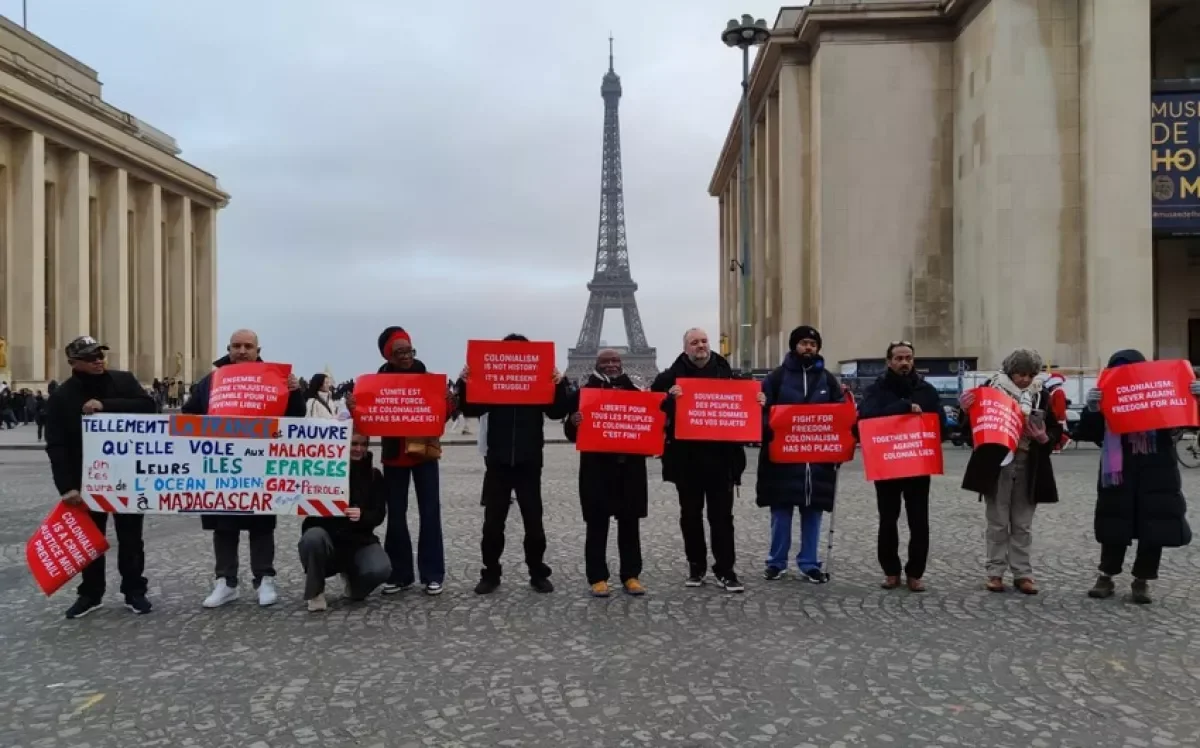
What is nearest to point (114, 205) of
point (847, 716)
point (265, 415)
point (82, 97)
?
point (82, 97)

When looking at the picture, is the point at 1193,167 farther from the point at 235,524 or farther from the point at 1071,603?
the point at 235,524

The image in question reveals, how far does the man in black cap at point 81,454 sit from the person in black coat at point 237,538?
50 centimetres

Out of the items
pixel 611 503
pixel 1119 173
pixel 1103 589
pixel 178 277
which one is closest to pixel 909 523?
pixel 1103 589

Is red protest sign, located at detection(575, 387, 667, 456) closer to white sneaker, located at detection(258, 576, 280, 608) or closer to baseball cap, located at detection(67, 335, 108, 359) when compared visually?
white sneaker, located at detection(258, 576, 280, 608)

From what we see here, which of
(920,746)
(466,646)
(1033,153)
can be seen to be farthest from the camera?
(1033,153)

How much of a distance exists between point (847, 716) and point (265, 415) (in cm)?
473

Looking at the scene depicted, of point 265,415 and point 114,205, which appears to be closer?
point 265,415

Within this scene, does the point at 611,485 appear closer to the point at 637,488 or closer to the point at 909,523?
the point at 637,488

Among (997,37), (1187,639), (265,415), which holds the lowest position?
(1187,639)

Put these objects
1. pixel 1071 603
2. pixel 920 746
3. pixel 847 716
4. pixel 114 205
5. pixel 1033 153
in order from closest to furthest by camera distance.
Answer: pixel 920 746
pixel 847 716
pixel 1071 603
pixel 1033 153
pixel 114 205

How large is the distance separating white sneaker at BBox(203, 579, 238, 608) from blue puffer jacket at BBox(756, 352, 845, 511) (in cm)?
404

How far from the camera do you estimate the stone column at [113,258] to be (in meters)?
61.0

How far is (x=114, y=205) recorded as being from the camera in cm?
6097

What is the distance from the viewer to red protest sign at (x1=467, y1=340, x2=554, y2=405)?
7789 millimetres
